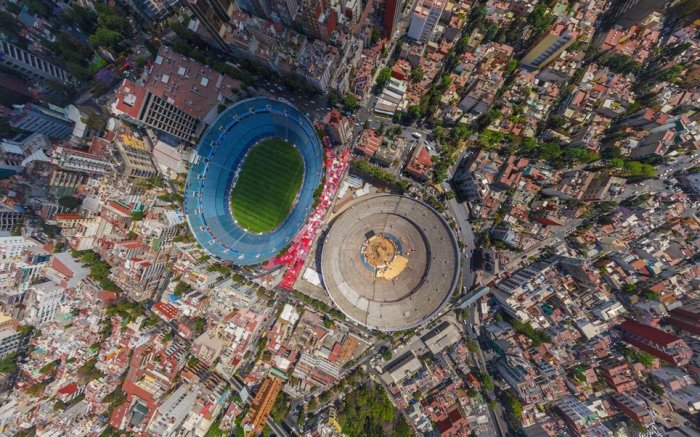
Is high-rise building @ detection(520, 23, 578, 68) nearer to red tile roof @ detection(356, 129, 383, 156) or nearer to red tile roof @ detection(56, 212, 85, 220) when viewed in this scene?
red tile roof @ detection(356, 129, 383, 156)

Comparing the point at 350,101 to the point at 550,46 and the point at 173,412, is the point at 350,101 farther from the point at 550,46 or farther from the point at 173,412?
the point at 173,412

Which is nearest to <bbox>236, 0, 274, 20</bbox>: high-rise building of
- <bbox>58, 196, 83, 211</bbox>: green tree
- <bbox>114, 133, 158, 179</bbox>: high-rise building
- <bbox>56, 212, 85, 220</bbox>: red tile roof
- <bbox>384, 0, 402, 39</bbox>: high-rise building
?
<bbox>384, 0, 402, 39</bbox>: high-rise building

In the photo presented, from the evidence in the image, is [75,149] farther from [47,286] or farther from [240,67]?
[240,67]

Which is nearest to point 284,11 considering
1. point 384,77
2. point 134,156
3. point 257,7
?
point 257,7

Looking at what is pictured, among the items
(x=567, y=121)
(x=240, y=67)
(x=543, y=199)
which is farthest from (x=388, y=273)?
(x=240, y=67)

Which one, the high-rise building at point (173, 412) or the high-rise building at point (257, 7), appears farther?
the high-rise building at point (173, 412)

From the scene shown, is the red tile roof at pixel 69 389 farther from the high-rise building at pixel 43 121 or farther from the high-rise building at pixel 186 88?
the high-rise building at pixel 186 88

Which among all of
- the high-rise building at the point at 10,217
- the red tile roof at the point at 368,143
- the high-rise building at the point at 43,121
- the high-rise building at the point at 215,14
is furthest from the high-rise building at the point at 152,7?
the red tile roof at the point at 368,143
